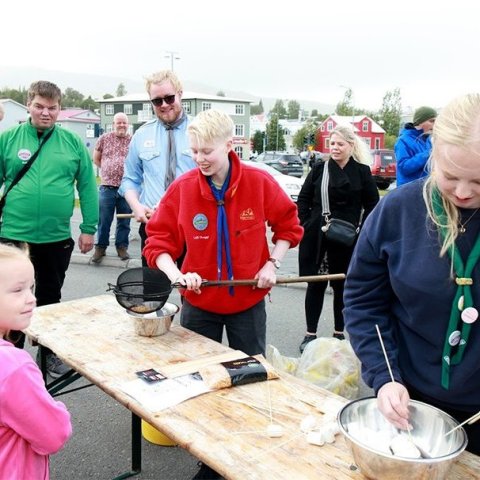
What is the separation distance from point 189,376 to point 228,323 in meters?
0.69

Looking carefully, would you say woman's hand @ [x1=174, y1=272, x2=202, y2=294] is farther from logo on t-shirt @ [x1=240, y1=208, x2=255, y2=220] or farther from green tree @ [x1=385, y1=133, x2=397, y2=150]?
green tree @ [x1=385, y1=133, x2=397, y2=150]

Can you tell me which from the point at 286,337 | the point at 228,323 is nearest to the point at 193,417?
the point at 228,323

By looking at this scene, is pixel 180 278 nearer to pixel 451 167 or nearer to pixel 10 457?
pixel 10 457

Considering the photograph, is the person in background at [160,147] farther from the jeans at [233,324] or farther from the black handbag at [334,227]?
the black handbag at [334,227]

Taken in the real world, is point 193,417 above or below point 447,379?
below

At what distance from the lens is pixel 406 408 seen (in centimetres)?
143

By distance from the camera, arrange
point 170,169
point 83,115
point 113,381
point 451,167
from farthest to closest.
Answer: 1. point 83,115
2. point 170,169
3. point 113,381
4. point 451,167

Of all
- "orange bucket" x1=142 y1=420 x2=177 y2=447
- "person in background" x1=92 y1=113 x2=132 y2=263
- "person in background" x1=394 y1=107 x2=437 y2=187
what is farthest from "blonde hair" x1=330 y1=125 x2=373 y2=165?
"person in background" x1=92 y1=113 x2=132 y2=263

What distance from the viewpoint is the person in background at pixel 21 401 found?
143 centimetres

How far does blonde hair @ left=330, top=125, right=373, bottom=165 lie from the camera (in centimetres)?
414

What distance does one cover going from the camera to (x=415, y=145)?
Answer: 16.1 feet

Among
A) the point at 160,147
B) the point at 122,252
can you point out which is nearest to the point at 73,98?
the point at 122,252

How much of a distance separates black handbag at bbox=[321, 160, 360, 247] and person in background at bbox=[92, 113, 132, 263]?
3653 millimetres

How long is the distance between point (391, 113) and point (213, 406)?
68.1 m
